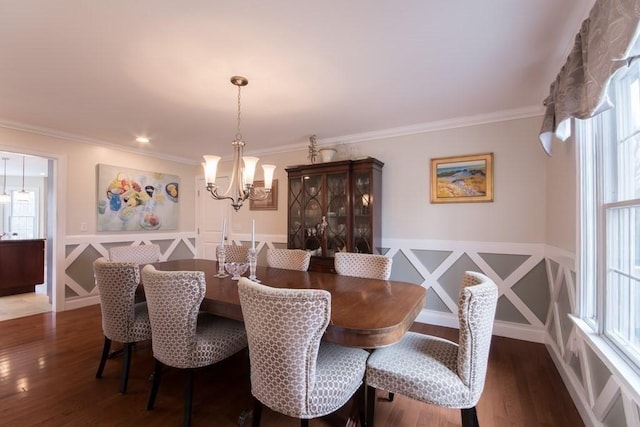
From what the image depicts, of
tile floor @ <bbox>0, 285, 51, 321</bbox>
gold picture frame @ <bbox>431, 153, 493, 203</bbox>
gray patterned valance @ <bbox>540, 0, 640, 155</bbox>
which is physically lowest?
tile floor @ <bbox>0, 285, 51, 321</bbox>

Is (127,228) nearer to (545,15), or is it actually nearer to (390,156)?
(390,156)

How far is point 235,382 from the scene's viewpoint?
2162 millimetres

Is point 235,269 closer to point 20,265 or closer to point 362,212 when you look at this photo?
point 362,212

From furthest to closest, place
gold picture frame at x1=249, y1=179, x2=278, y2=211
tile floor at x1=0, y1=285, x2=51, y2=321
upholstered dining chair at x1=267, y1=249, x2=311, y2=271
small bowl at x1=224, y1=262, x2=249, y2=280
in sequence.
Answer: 1. gold picture frame at x1=249, y1=179, x2=278, y2=211
2. tile floor at x1=0, y1=285, x2=51, y2=321
3. upholstered dining chair at x1=267, y1=249, x2=311, y2=271
4. small bowl at x1=224, y1=262, x2=249, y2=280

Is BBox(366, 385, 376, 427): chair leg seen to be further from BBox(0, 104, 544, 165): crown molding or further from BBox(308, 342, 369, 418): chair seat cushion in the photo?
BBox(0, 104, 544, 165): crown molding

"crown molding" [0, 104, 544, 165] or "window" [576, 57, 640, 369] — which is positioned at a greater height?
"crown molding" [0, 104, 544, 165]

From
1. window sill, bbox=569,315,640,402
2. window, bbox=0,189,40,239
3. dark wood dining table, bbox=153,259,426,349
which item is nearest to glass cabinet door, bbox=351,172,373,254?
dark wood dining table, bbox=153,259,426,349

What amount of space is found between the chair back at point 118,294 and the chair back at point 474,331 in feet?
6.73

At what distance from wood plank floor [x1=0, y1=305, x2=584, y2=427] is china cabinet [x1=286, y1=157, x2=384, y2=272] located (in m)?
1.56

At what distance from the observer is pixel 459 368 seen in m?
1.37

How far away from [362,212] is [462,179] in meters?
1.16

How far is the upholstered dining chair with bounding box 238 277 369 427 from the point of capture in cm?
122

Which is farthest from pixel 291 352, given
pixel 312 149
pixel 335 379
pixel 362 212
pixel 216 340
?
pixel 312 149

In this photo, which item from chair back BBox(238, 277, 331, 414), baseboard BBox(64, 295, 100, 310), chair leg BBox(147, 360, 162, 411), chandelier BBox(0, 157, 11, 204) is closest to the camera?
chair back BBox(238, 277, 331, 414)
